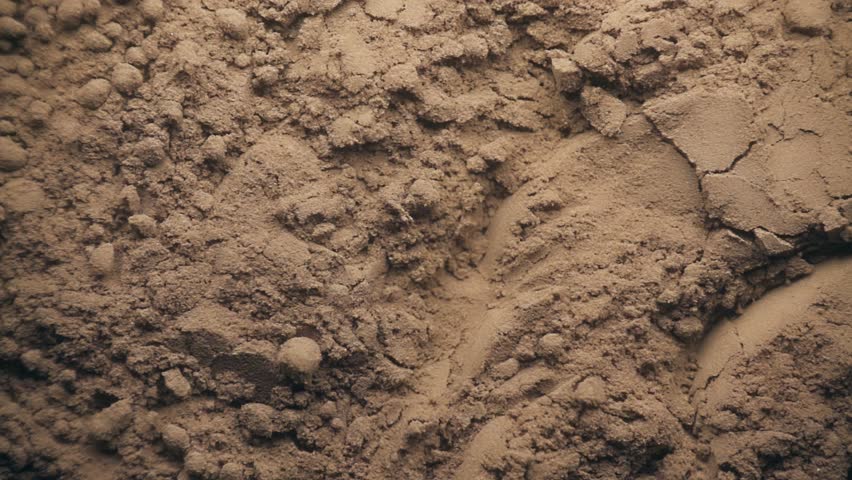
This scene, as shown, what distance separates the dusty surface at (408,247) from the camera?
1240 millimetres

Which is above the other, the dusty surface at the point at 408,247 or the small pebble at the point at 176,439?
the dusty surface at the point at 408,247

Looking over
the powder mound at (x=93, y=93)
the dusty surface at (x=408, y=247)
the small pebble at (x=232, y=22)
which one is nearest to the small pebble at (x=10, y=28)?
the dusty surface at (x=408, y=247)

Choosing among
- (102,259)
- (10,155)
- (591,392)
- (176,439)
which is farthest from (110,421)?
(591,392)

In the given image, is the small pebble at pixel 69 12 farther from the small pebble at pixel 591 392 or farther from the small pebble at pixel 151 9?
the small pebble at pixel 591 392

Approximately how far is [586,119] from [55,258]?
1.09 m

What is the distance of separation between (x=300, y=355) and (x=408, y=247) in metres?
0.31

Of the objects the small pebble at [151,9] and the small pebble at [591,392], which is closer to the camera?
the small pebble at [591,392]

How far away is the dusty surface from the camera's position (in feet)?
4.07

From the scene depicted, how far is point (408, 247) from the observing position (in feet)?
4.48

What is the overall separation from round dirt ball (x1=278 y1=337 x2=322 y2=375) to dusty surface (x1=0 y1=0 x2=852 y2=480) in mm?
11

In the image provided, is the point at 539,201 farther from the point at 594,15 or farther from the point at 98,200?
the point at 98,200

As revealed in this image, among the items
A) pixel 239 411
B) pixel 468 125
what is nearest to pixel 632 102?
pixel 468 125

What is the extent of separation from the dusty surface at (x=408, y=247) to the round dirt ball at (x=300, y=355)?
1 cm

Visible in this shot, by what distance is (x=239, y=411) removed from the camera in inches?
50.7
